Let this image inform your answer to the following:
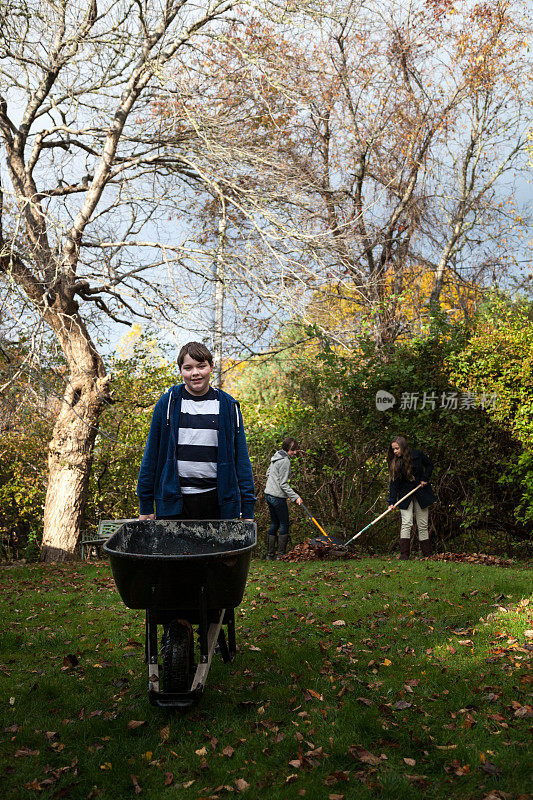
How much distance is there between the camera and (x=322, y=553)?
9.34 meters

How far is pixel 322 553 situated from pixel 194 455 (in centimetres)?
585

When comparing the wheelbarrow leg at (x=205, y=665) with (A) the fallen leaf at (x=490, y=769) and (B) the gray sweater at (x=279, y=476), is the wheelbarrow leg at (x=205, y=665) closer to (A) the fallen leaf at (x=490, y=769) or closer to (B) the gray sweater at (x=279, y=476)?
(A) the fallen leaf at (x=490, y=769)

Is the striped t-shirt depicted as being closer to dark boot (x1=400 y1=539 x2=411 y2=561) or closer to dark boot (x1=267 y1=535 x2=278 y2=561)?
dark boot (x1=400 y1=539 x2=411 y2=561)

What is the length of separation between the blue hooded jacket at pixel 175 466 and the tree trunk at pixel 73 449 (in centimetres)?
682

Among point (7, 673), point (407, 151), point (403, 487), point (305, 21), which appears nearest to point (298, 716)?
point (7, 673)

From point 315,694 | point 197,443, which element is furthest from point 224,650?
point 197,443

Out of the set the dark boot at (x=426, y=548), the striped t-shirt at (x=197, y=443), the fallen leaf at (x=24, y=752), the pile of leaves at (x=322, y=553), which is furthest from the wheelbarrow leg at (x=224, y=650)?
the dark boot at (x=426, y=548)

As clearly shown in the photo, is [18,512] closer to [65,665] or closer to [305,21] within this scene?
[65,665]

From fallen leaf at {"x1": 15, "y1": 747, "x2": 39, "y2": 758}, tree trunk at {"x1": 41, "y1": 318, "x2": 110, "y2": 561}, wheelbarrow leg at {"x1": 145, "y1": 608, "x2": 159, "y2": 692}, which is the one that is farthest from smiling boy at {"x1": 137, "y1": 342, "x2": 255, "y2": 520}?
tree trunk at {"x1": 41, "y1": 318, "x2": 110, "y2": 561}

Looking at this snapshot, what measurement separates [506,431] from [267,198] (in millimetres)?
5332

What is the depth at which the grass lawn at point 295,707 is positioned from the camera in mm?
2814

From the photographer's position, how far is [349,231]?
35.7ft

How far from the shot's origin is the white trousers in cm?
912

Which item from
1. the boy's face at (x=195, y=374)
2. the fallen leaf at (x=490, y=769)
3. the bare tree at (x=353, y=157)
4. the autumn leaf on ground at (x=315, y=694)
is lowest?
the autumn leaf on ground at (x=315, y=694)
